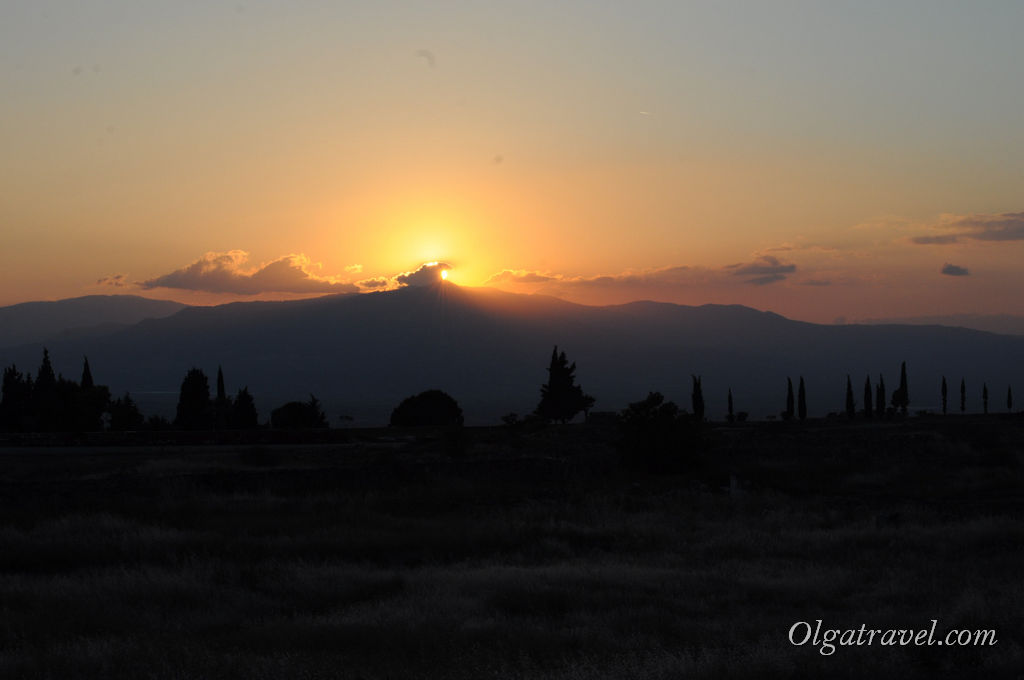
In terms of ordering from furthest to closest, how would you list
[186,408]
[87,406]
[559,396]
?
[559,396], [186,408], [87,406]

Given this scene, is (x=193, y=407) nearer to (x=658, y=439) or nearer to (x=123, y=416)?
(x=123, y=416)

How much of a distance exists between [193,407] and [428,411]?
69.5 ft

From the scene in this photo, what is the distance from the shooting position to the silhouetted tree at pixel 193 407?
84375mm

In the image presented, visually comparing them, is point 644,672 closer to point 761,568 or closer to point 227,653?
point 227,653

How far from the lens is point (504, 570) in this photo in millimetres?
17844

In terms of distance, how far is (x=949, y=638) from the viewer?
12539 millimetres

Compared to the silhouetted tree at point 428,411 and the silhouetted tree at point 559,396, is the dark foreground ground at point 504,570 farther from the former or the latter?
the silhouetted tree at point 559,396

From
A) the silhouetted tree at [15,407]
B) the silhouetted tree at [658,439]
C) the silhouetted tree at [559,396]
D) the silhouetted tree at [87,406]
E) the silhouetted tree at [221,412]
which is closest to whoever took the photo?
the silhouetted tree at [658,439]

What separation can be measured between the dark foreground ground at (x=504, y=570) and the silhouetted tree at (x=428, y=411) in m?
55.5

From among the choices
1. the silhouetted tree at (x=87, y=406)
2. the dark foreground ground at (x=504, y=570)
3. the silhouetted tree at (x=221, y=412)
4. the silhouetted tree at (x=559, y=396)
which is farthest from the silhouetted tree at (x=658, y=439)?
the silhouetted tree at (x=221, y=412)

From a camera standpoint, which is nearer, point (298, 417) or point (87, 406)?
point (87, 406)

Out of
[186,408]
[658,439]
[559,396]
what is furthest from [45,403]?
[658,439]

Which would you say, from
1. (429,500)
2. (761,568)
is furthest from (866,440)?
(761,568)

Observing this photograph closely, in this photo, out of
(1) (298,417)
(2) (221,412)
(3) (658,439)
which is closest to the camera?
(3) (658,439)
